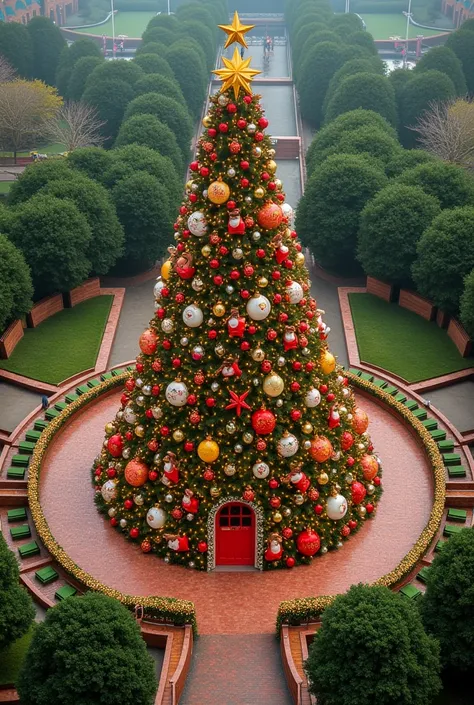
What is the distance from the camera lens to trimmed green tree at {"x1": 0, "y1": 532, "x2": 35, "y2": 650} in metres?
22.3

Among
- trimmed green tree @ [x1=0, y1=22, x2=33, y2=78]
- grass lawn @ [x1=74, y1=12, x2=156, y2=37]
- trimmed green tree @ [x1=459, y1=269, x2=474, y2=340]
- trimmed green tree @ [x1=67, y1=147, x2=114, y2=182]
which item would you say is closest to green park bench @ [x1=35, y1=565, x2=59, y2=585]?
trimmed green tree @ [x1=459, y1=269, x2=474, y2=340]

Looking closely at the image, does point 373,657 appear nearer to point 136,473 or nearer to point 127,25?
point 136,473

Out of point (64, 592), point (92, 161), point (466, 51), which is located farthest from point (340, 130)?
point (64, 592)

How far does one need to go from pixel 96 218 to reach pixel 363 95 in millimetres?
26712

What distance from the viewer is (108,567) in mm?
26562

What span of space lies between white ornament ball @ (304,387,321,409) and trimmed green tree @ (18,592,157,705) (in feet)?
27.3

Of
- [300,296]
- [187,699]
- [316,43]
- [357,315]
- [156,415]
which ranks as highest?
[316,43]

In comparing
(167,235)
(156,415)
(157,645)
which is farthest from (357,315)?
(157,645)

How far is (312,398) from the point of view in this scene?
25.2m

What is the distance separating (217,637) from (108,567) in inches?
174

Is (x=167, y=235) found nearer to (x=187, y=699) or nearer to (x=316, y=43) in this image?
(x=187, y=699)

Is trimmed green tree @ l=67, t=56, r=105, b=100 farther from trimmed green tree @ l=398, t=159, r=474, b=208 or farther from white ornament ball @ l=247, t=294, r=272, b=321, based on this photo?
white ornament ball @ l=247, t=294, r=272, b=321

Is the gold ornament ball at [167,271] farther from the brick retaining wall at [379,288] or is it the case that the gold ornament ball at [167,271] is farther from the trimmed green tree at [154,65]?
the trimmed green tree at [154,65]

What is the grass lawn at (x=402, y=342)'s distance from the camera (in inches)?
1518
